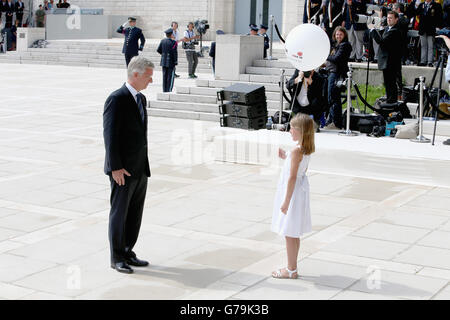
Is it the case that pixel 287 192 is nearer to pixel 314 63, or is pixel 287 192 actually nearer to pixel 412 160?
pixel 412 160

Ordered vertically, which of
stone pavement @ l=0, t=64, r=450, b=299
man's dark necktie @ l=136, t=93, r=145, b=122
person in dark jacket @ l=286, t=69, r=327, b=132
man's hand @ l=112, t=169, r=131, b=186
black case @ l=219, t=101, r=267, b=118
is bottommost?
stone pavement @ l=0, t=64, r=450, b=299

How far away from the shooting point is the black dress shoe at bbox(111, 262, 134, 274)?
21.3 feet

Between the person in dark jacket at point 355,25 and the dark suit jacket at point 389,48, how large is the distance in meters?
3.50

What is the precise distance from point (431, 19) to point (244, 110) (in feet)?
21.2

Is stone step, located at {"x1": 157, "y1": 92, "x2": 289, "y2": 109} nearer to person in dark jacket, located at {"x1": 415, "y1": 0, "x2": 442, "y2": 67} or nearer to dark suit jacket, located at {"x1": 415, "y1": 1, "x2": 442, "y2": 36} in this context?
person in dark jacket, located at {"x1": 415, "y1": 0, "x2": 442, "y2": 67}

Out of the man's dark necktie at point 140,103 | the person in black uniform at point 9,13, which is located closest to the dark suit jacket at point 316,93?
the man's dark necktie at point 140,103

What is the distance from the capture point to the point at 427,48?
17.7m

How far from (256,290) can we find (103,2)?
1453 inches

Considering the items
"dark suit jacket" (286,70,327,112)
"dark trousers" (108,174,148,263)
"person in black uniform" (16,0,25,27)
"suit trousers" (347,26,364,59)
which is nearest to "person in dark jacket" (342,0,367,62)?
"suit trousers" (347,26,364,59)

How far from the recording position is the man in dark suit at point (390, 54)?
14602 mm

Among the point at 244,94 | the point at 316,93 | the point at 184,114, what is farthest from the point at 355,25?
the point at 316,93

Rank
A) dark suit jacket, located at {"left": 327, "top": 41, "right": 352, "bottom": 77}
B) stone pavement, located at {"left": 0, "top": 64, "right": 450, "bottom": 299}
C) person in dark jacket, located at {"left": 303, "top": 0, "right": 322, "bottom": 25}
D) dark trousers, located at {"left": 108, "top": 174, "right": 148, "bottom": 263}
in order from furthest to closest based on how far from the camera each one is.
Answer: person in dark jacket, located at {"left": 303, "top": 0, "right": 322, "bottom": 25} → dark suit jacket, located at {"left": 327, "top": 41, "right": 352, "bottom": 77} → dark trousers, located at {"left": 108, "top": 174, "right": 148, "bottom": 263} → stone pavement, located at {"left": 0, "top": 64, "right": 450, "bottom": 299}

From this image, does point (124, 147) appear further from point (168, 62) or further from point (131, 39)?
point (131, 39)

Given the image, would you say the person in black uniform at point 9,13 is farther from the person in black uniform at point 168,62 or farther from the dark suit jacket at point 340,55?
the dark suit jacket at point 340,55
